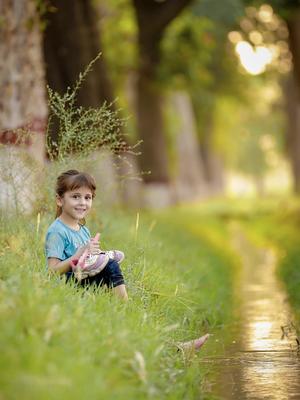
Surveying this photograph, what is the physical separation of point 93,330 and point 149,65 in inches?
811

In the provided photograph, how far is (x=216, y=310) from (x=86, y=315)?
4.15 metres

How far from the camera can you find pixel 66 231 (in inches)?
324

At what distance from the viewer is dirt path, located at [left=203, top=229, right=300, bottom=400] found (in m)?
6.96

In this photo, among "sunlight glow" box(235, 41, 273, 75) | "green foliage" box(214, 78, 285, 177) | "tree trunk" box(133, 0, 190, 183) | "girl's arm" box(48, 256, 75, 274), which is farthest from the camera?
"green foliage" box(214, 78, 285, 177)

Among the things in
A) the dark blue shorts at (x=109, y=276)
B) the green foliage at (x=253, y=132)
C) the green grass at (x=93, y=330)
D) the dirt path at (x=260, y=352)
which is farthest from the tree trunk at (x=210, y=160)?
the dark blue shorts at (x=109, y=276)

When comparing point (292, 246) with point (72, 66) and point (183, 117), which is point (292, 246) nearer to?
point (72, 66)

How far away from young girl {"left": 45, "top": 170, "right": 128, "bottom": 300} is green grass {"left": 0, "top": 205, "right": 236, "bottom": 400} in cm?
18

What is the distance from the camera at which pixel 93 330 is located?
643 cm

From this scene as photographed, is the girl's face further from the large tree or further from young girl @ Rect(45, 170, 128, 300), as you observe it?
the large tree

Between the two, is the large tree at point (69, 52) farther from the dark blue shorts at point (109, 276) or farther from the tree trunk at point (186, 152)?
the tree trunk at point (186, 152)

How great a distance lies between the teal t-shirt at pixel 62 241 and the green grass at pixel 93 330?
20 cm

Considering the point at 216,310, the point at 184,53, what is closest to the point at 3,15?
the point at 216,310

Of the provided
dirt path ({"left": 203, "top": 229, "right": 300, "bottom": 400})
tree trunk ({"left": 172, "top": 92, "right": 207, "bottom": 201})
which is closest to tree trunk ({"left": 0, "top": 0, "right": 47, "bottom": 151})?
dirt path ({"left": 203, "top": 229, "right": 300, "bottom": 400})

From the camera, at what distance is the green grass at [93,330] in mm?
5391
